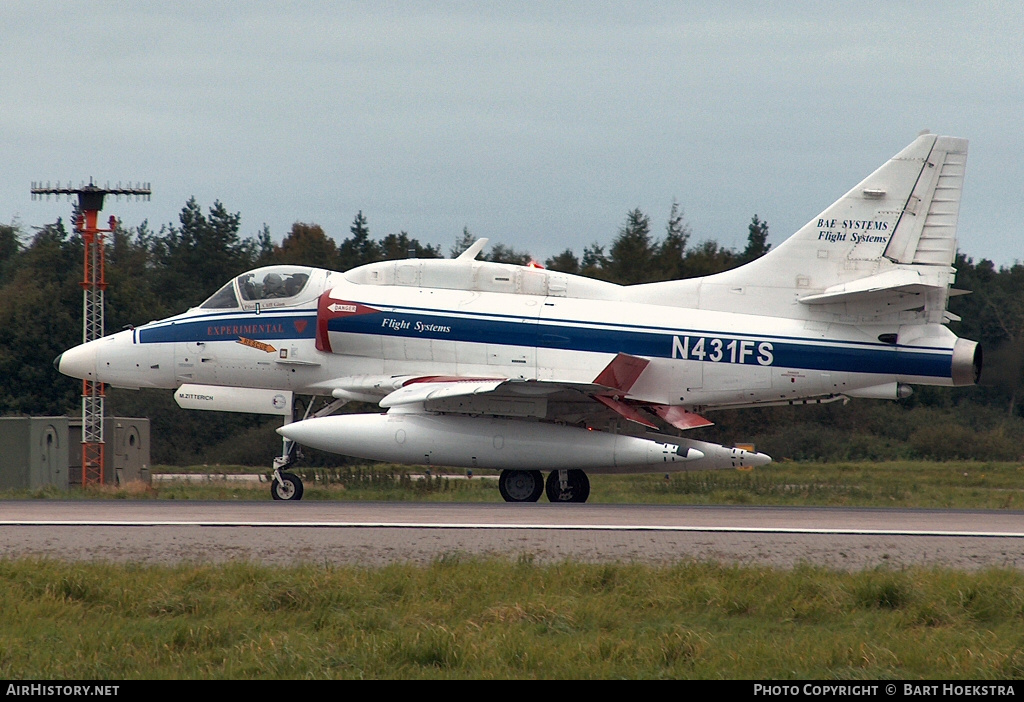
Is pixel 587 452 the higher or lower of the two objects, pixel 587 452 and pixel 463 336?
Result: the lower

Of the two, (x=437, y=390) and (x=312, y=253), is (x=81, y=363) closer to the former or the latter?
(x=437, y=390)

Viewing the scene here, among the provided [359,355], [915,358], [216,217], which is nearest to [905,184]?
[915,358]

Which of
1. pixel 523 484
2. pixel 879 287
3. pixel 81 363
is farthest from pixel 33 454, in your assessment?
pixel 879 287

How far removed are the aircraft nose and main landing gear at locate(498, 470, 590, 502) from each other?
23.7ft

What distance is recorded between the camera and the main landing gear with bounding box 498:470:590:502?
59.5 ft

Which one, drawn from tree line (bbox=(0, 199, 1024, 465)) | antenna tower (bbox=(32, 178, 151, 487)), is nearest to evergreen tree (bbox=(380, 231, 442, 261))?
tree line (bbox=(0, 199, 1024, 465))

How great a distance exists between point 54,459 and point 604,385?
16680 millimetres

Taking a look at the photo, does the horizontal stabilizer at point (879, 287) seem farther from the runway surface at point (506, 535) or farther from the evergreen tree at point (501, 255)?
the evergreen tree at point (501, 255)

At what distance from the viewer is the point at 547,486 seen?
60.0 ft

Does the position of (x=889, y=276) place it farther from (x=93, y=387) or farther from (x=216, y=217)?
(x=216, y=217)

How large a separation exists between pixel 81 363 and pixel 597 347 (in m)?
8.73

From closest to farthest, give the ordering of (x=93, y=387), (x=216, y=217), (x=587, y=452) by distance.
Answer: (x=587, y=452) < (x=93, y=387) < (x=216, y=217)

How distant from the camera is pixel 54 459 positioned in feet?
92.5

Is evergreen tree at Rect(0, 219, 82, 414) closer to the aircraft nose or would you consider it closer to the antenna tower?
the antenna tower
